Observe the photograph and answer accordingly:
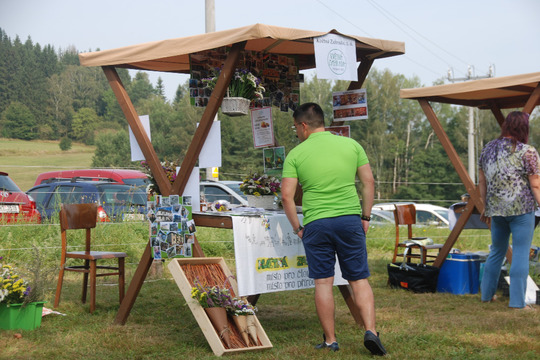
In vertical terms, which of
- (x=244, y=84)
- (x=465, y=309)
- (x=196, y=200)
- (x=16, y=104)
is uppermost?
(x=16, y=104)

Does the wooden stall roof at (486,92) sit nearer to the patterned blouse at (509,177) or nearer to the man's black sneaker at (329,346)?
the patterned blouse at (509,177)

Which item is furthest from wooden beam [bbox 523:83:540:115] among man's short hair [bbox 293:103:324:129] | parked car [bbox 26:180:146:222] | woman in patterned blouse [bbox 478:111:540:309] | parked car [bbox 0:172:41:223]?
parked car [bbox 0:172:41:223]

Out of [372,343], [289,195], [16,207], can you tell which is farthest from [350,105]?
[16,207]

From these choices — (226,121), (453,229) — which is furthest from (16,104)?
(453,229)

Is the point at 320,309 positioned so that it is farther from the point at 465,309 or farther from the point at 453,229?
the point at 453,229

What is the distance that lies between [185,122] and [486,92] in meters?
41.9

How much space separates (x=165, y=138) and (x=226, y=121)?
7.42 metres

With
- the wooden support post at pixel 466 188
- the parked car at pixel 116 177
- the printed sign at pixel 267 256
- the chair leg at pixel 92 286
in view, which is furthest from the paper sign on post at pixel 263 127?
the parked car at pixel 116 177

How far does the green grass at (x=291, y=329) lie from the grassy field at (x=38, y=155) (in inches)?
1632

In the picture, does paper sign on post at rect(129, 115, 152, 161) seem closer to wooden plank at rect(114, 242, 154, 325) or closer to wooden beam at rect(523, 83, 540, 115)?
wooden plank at rect(114, 242, 154, 325)

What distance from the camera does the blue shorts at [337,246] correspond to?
409 cm

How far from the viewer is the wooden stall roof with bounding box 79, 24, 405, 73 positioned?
4.40 meters

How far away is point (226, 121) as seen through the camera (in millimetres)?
42500

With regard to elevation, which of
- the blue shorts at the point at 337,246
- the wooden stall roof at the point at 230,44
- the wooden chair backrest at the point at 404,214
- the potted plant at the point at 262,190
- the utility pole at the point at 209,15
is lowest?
the wooden chair backrest at the point at 404,214
